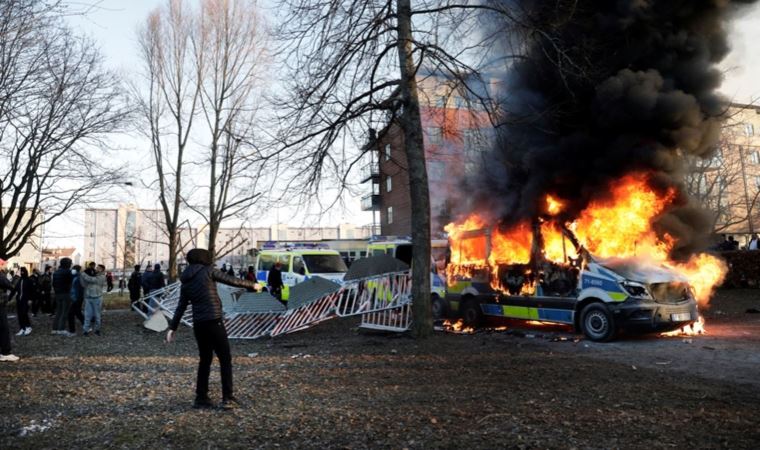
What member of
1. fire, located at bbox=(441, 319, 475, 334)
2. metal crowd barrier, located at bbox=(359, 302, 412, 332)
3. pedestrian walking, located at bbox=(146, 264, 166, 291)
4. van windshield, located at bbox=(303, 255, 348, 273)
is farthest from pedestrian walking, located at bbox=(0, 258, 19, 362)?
van windshield, located at bbox=(303, 255, 348, 273)

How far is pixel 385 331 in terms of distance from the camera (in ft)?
39.5

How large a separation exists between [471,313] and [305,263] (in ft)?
24.6

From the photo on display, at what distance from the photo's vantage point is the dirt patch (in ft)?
15.3

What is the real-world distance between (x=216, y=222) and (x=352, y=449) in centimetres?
1789

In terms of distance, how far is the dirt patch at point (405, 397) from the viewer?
465 centimetres

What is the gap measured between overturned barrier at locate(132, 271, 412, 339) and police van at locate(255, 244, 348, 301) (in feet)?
17.5

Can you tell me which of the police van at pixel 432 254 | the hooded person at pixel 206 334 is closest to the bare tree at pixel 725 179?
the police van at pixel 432 254

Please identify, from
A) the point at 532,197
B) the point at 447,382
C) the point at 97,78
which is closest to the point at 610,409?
the point at 447,382

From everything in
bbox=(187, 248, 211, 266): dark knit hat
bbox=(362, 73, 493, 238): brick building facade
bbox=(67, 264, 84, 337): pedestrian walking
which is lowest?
bbox=(67, 264, 84, 337): pedestrian walking

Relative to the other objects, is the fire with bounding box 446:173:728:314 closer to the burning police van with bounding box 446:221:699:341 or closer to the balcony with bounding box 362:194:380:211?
the burning police van with bounding box 446:221:699:341

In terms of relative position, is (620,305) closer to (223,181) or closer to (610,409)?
(610,409)

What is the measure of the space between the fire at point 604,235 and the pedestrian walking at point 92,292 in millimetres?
9114

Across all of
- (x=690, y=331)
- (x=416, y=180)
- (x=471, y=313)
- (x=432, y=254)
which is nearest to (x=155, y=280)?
(x=432, y=254)

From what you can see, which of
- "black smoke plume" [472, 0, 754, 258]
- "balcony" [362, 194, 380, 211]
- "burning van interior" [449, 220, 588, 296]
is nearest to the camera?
"burning van interior" [449, 220, 588, 296]
